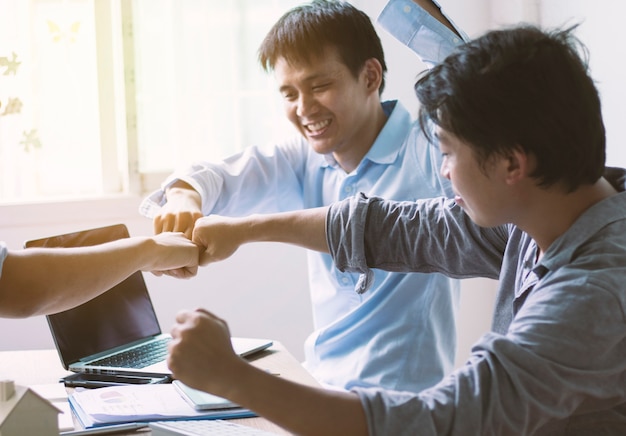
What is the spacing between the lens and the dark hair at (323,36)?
195 centimetres

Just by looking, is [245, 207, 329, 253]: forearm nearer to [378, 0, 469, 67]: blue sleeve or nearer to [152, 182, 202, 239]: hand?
[152, 182, 202, 239]: hand

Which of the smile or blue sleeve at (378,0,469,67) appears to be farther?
the smile

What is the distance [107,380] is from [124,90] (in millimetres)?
1624

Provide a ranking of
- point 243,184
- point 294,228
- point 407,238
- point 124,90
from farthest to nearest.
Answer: point 124,90 → point 243,184 → point 294,228 → point 407,238

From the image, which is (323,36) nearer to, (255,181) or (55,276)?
(255,181)

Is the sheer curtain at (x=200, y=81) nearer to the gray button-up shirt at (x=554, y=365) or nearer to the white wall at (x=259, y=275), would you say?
the white wall at (x=259, y=275)

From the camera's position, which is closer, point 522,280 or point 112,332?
point 522,280

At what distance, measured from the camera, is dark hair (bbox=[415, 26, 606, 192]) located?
0.96 m

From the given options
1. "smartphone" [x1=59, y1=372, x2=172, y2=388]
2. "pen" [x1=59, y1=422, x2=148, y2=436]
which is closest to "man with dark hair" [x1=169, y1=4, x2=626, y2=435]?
"pen" [x1=59, y1=422, x2=148, y2=436]

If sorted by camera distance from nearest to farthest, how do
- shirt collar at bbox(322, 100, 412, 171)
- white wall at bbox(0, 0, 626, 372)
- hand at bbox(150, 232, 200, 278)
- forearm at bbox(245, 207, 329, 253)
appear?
1. forearm at bbox(245, 207, 329, 253)
2. hand at bbox(150, 232, 200, 278)
3. shirt collar at bbox(322, 100, 412, 171)
4. white wall at bbox(0, 0, 626, 372)

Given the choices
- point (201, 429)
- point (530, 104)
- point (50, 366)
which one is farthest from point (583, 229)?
point (50, 366)

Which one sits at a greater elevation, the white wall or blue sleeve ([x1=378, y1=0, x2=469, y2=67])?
blue sleeve ([x1=378, y1=0, x2=469, y2=67])

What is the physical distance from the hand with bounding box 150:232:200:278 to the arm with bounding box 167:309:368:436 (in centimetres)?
68

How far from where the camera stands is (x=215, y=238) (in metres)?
1.68
